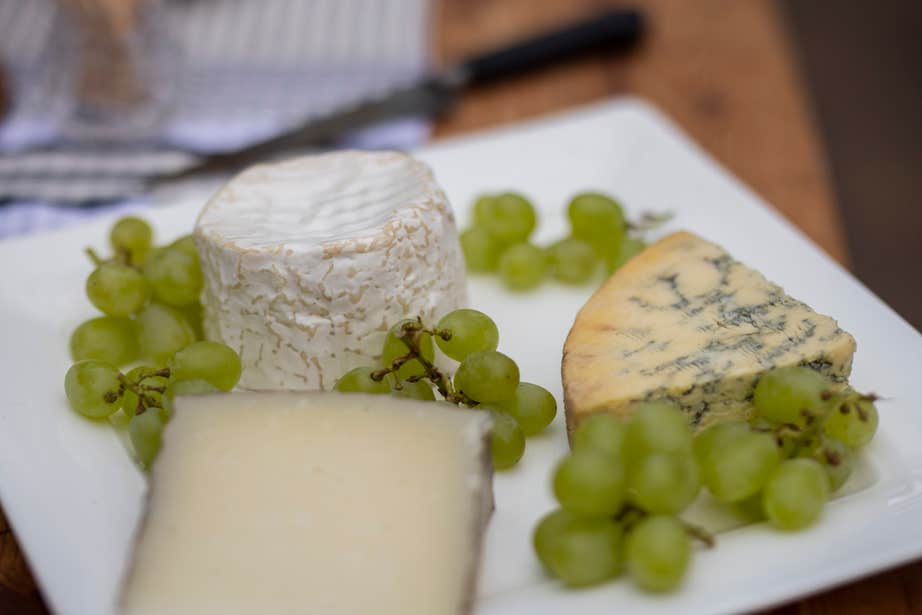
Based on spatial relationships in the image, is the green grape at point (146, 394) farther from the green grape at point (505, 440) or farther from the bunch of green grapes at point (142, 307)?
the green grape at point (505, 440)

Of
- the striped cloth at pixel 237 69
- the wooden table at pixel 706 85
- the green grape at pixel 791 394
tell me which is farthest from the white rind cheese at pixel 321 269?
the wooden table at pixel 706 85

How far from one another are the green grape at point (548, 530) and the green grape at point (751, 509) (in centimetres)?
20

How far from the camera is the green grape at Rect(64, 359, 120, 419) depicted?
1.25 meters

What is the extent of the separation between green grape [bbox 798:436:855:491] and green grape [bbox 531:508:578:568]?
27cm

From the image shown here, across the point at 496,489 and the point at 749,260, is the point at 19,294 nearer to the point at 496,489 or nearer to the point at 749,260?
the point at 496,489

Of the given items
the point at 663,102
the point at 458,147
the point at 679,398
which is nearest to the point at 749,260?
the point at 679,398

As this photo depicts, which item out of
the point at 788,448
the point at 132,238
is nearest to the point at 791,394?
the point at 788,448

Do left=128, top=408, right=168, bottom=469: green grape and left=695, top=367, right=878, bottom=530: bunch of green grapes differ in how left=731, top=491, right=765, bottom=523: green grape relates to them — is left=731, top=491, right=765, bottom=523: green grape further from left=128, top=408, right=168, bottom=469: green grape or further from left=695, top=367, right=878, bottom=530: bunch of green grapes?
left=128, top=408, right=168, bottom=469: green grape

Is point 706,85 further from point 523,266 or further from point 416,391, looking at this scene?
point 416,391

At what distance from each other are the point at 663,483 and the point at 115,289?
2.62 ft

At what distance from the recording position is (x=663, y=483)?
960 mm

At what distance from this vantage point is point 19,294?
154cm

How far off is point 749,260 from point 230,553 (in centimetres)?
90

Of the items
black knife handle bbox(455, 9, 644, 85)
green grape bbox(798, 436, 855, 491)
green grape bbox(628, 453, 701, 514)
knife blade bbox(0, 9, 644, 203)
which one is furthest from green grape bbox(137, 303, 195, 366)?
black knife handle bbox(455, 9, 644, 85)
